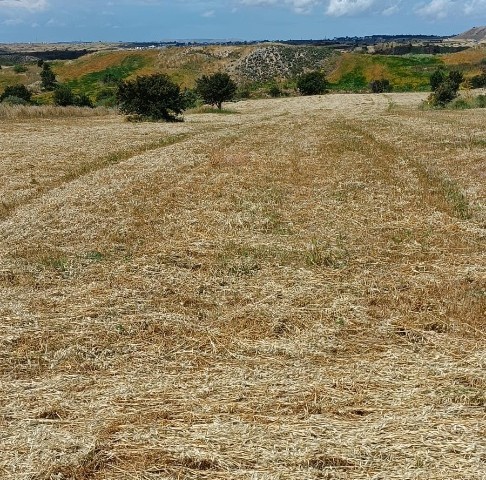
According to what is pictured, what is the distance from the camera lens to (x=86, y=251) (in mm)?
12555

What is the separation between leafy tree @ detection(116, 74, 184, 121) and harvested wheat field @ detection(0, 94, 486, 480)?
97.6 feet

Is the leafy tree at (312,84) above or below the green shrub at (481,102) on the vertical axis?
above

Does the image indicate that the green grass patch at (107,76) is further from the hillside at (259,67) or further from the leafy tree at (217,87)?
the leafy tree at (217,87)

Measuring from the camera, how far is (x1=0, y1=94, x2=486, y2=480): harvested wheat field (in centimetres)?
569

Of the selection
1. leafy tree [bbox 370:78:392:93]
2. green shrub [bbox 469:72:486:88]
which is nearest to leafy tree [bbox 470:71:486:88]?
green shrub [bbox 469:72:486:88]

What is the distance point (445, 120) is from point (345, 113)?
12074mm

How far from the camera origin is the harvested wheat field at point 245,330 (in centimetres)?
569

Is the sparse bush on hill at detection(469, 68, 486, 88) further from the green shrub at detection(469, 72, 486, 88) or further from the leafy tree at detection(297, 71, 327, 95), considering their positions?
the leafy tree at detection(297, 71, 327, 95)

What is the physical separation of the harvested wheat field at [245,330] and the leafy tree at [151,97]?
2976 centimetres

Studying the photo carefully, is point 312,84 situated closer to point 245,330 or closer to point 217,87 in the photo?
point 217,87

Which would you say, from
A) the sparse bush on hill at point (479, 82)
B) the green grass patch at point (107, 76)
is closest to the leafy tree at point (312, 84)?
the sparse bush on hill at point (479, 82)

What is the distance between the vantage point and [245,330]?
8.61 meters

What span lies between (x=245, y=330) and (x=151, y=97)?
42.7 metres

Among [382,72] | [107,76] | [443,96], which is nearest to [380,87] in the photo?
[382,72]
